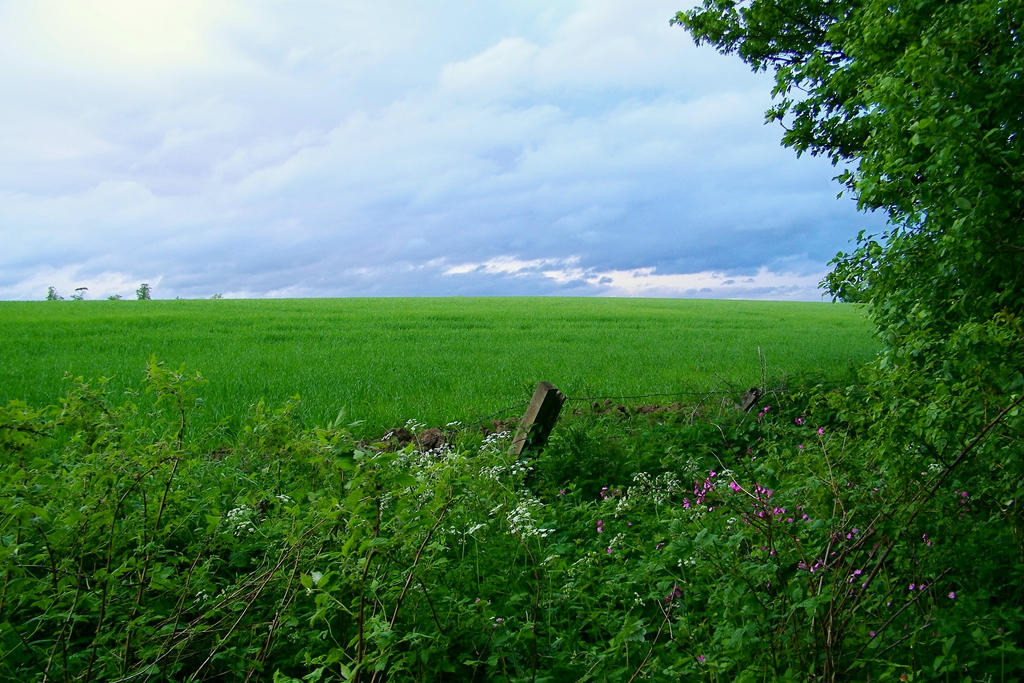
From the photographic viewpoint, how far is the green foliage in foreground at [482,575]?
8.66ft

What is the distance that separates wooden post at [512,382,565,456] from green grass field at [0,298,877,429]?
7.52ft

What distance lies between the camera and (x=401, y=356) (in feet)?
49.3

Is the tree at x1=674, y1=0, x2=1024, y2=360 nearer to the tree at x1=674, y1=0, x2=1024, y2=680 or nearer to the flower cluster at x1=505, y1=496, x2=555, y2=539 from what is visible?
the tree at x1=674, y1=0, x2=1024, y2=680

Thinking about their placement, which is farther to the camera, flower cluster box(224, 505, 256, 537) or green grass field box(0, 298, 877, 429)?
green grass field box(0, 298, 877, 429)

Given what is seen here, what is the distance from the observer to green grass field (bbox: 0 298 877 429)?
400 inches

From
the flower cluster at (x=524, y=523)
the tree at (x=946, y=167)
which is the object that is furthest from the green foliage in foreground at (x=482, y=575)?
the tree at (x=946, y=167)

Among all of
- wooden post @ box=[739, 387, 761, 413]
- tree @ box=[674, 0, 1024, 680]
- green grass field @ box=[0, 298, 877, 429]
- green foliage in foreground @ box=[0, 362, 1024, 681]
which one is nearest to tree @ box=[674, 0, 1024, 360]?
tree @ box=[674, 0, 1024, 680]

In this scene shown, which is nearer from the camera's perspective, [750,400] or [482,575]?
[482,575]

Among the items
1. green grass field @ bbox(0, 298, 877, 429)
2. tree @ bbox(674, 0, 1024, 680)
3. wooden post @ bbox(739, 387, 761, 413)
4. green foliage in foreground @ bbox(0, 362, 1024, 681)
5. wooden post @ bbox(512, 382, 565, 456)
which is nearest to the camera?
green foliage in foreground @ bbox(0, 362, 1024, 681)

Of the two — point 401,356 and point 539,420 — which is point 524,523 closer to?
point 539,420

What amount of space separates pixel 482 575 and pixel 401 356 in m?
11.5

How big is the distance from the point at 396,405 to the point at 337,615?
623 centimetres

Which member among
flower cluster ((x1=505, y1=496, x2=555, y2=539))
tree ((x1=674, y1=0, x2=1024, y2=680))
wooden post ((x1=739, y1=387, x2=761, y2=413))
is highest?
tree ((x1=674, y1=0, x2=1024, y2=680))

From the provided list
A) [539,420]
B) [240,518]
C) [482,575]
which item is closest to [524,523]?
[482,575]
